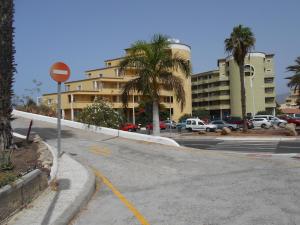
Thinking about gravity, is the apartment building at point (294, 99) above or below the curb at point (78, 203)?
above

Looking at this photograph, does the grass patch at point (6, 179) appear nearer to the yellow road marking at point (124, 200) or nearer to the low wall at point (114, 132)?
the yellow road marking at point (124, 200)

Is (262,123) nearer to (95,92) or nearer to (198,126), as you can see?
(198,126)

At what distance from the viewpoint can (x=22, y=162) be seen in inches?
386

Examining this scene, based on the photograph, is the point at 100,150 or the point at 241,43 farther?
the point at 241,43

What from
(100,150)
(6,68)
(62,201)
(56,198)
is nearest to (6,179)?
(62,201)

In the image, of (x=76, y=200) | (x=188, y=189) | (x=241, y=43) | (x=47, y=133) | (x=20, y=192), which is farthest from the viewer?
(x=241, y=43)

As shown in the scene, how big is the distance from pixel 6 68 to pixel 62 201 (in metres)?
6.52

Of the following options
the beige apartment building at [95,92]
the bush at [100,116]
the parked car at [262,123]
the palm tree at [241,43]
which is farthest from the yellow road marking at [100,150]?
the beige apartment building at [95,92]

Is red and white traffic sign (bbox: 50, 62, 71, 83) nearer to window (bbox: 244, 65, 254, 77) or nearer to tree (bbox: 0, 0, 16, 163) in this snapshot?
tree (bbox: 0, 0, 16, 163)

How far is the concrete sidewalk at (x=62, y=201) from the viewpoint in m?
6.11

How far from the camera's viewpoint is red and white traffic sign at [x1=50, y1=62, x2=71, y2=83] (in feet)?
37.3

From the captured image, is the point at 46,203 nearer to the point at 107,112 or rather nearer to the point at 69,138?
the point at 69,138

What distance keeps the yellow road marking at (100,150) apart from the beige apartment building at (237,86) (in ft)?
255

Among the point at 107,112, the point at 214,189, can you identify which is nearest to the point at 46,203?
the point at 214,189
